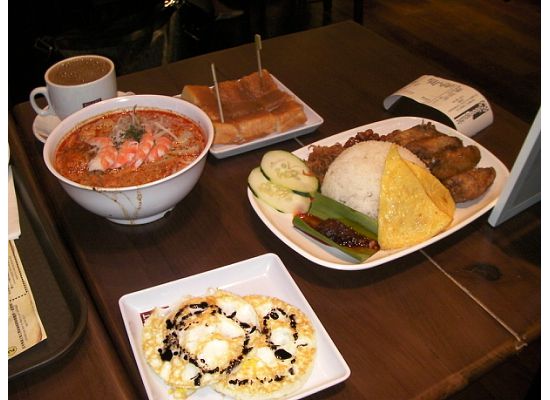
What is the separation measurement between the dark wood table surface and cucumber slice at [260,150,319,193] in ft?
0.37

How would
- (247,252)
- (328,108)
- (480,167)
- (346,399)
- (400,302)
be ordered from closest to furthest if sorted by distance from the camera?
(346,399) < (400,302) < (247,252) < (480,167) < (328,108)

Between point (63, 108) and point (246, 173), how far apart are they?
595 millimetres

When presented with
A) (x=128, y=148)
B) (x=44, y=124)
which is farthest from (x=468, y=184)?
(x=44, y=124)

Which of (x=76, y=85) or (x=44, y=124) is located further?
(x=44, y=124)

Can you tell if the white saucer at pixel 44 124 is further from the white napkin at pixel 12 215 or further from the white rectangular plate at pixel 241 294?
the white rectangular plate at pixel 241 294

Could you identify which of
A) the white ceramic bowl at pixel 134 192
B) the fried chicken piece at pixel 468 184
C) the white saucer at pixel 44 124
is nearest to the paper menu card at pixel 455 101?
the fried chicken piece at pixel 468 184

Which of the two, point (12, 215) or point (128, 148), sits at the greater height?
point (128, 148)

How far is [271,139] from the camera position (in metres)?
1.57

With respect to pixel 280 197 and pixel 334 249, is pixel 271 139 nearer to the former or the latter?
pixel 280 197

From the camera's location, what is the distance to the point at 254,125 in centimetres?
158

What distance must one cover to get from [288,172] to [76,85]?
2.27 ft

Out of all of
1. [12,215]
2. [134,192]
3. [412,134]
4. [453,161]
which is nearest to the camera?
[134,192]

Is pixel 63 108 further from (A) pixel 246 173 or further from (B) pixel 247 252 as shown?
(B) pixel 247 252

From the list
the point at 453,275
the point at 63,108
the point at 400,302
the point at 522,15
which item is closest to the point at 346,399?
the point at 400,302
